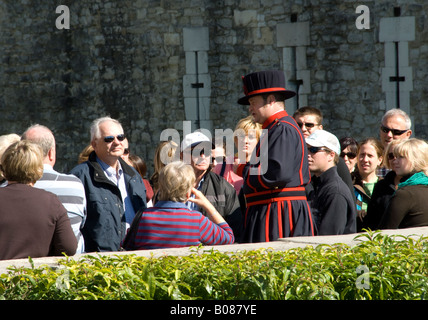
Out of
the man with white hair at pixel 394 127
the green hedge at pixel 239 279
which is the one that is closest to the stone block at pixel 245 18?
the man with white hair at pixel 394 127

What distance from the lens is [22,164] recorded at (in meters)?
4.01

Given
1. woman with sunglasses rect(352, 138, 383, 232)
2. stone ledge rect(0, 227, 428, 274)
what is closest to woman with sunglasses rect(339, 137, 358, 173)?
woman with sunglasses rect(352, 138, 383, 232)

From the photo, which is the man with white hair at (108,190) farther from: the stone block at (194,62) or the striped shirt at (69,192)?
the stone block at (194,62)

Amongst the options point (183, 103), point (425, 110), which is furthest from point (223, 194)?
point (183, 103)

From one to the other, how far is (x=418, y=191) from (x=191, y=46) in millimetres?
8301

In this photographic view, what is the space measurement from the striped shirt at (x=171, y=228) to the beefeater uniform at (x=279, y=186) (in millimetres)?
587

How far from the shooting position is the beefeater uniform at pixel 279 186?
4766 mm

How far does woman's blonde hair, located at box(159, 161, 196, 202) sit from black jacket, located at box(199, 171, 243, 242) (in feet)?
3.10

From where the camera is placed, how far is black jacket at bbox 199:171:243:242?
5.34 meters

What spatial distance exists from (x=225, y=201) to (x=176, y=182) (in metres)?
1.09

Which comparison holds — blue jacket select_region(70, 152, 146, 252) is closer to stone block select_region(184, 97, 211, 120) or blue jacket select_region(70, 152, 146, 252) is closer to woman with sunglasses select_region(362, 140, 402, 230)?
woman with sunglasses select_region(362, 140, 402, 230)

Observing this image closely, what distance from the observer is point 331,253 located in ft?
10.8

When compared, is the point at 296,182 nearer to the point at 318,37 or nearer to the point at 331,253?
the point at 331,253

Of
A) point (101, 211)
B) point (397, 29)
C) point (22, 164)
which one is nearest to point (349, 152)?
point (101, 211)
